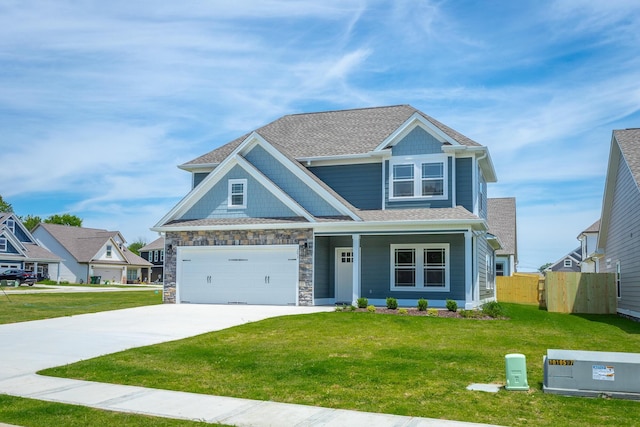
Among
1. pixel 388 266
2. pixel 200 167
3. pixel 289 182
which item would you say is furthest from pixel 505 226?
pixel 200 167

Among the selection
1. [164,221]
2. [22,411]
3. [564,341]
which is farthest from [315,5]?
[164,221]

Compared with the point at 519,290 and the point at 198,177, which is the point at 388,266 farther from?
the point at 519,290

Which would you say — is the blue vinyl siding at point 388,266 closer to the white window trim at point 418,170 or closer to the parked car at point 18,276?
the white window trim at point 418,170

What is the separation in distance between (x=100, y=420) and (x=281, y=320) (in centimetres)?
951

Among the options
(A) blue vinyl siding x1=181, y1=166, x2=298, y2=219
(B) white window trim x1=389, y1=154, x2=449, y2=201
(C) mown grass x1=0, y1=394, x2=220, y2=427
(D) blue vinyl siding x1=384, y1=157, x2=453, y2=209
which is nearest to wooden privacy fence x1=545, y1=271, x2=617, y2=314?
(D) blue vinyl siding x1=384, y1=157, x2=453, y2=209

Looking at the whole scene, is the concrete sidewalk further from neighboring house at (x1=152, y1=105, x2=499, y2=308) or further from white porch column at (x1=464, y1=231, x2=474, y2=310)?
white porch column at (x1=464, y1=231, x2=474, y2=310)

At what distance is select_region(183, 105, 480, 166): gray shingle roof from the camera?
25328 millimetres

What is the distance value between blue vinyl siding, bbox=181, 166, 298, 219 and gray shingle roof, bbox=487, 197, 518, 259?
2133 centimetres

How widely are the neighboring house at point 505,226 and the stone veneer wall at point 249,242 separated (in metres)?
21.4

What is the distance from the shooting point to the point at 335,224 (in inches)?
875

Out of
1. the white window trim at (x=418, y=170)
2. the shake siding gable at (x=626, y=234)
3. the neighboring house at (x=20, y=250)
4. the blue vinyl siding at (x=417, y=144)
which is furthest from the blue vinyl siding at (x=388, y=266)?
the neighboring house at (x=20, y=250)

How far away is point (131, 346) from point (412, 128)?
46.3 feet

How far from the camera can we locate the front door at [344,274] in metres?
24.3

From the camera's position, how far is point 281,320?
55.5 ft
